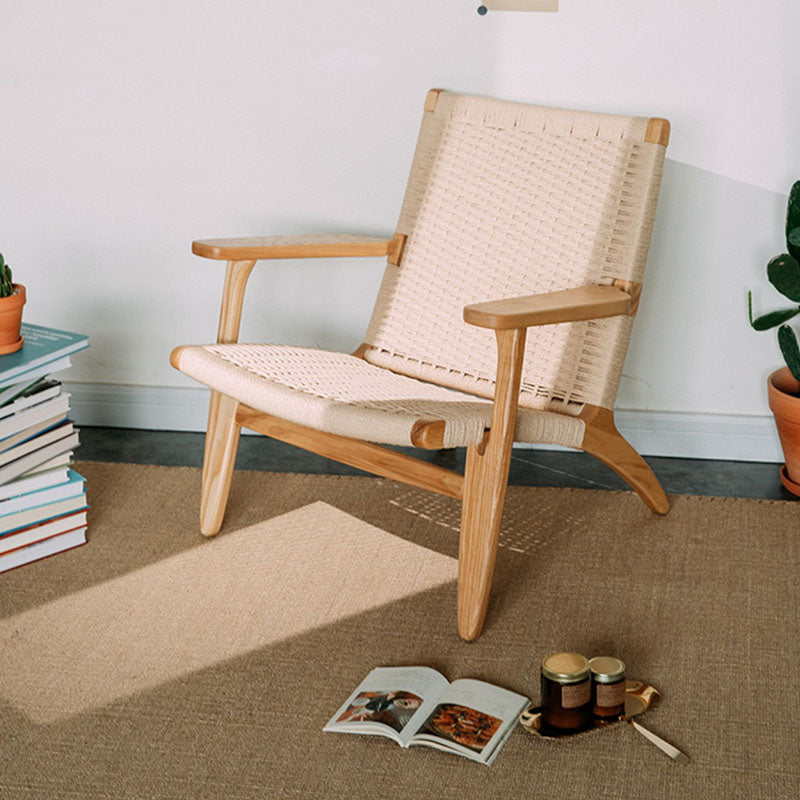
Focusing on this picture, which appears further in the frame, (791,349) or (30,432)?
(791,349)

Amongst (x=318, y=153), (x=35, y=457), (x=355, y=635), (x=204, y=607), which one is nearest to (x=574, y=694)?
(x=355, y=635)

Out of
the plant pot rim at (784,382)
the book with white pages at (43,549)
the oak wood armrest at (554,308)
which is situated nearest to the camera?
the oak wood armrest at (554,308)

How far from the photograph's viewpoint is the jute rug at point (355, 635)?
159cm

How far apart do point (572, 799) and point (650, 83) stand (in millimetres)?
1647

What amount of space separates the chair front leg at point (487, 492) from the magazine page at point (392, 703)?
0.52 ft

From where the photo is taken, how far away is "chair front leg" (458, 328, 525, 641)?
70.5 inches

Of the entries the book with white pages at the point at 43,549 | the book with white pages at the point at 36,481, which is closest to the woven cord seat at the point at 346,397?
the book with white pages at the point at 36,481

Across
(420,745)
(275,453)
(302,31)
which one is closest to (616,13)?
(302,31)

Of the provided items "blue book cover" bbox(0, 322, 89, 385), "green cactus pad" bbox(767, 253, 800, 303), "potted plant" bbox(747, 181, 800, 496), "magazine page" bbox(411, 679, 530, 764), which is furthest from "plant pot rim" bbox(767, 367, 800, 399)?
"blue book cover" bbox(0, 322, 89, 385)

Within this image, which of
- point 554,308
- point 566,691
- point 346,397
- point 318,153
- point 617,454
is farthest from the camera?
point 318,153

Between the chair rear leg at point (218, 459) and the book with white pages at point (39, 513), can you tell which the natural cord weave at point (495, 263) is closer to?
the chair rear leg at point (218, 459)

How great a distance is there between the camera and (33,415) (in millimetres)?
2117

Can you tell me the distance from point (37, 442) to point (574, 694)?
1166 millimetres

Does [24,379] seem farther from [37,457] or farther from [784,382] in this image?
[784,382]
